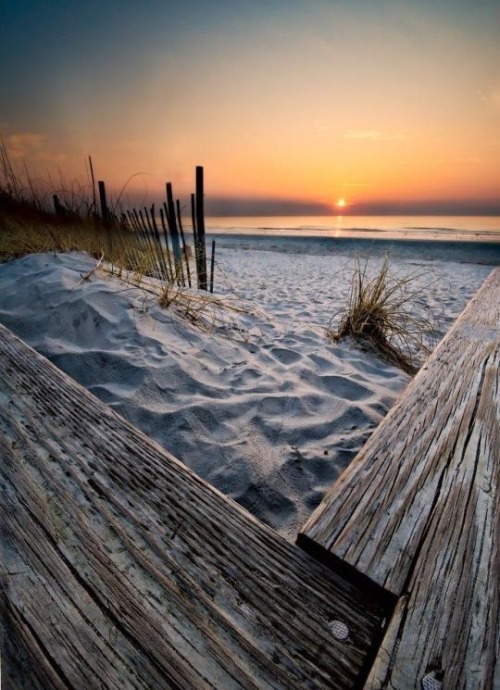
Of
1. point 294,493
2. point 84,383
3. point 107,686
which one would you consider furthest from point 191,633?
point 84,383

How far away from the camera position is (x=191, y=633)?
1.55ft

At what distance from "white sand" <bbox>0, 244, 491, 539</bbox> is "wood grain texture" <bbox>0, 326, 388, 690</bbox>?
45cm

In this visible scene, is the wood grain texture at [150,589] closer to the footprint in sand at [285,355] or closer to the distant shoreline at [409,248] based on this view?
the footprint in sand at [285,355]

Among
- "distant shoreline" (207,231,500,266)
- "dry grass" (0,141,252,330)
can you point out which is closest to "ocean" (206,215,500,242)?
"distant shoreline" (207,231,500,266)

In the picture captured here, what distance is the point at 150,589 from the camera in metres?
0.52

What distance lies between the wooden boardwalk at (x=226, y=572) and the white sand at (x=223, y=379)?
405mm

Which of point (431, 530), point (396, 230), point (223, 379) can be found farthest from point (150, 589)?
point (396, 230)

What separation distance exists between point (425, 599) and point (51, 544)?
2.05 ft

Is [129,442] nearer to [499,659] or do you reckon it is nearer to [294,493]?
[294,493]

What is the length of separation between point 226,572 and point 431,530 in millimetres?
420

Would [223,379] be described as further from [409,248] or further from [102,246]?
[409,248]

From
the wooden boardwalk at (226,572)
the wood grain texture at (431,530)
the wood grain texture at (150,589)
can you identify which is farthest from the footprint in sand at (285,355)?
the wood grain texture at (150,589)

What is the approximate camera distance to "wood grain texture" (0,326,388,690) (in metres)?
0.44

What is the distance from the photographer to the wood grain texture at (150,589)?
0.44 metres
